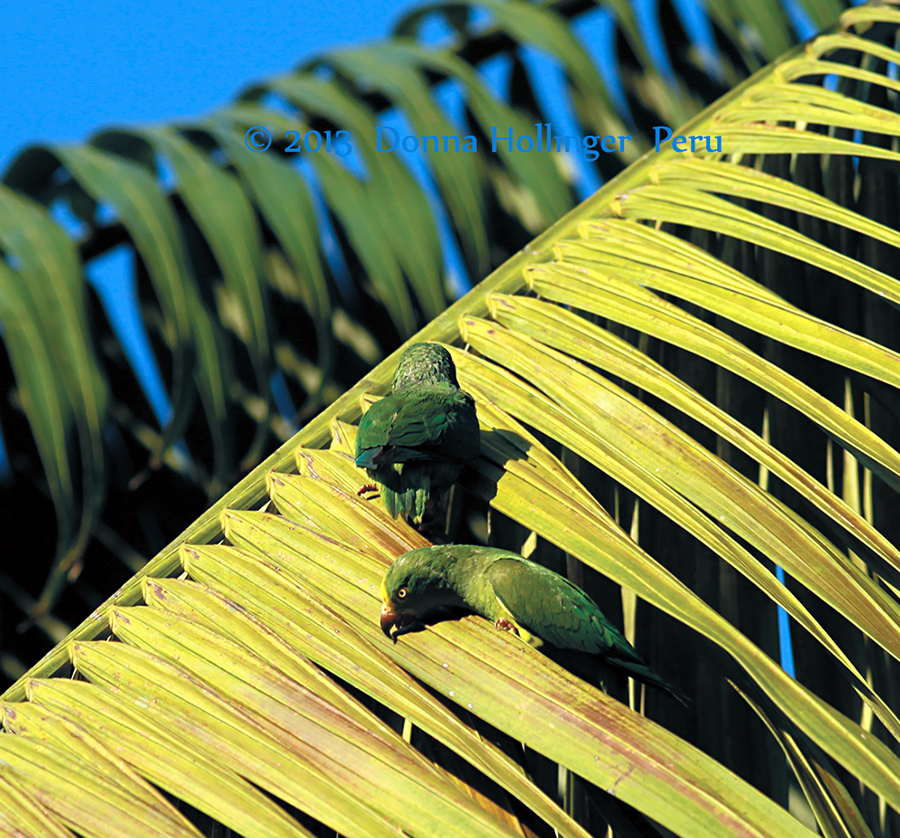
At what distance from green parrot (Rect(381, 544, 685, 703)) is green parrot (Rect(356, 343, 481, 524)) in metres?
0.15

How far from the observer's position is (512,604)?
4.18 ft

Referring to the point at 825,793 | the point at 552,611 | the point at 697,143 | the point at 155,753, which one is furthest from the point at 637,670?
the point at 697,143

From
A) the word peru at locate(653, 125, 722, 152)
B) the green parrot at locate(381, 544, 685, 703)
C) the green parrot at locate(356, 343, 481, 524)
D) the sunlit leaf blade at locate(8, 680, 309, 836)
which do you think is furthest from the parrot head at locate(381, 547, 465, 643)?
Answer: the word peru at locate(653, 125, 722, 152)

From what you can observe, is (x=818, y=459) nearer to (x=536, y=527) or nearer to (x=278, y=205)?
(x=536, y=527)

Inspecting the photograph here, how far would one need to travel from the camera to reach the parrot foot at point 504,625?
131cm

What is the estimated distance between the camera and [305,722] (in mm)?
1201

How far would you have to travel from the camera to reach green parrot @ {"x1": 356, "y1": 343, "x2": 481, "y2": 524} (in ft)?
4.73

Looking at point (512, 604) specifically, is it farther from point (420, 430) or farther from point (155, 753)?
point (155, 753)

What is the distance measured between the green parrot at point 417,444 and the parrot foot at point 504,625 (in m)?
0.23

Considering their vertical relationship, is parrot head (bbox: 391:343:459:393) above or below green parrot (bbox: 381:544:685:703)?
above

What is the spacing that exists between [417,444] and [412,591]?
258 mm

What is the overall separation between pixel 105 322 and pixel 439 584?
6.69ft

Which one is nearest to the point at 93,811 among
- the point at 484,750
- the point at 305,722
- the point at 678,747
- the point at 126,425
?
the point at 305,722

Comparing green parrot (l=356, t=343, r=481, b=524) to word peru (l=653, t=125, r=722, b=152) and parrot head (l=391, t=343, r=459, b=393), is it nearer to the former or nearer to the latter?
parrot head (l=391, t=343, r=459, b=393)
